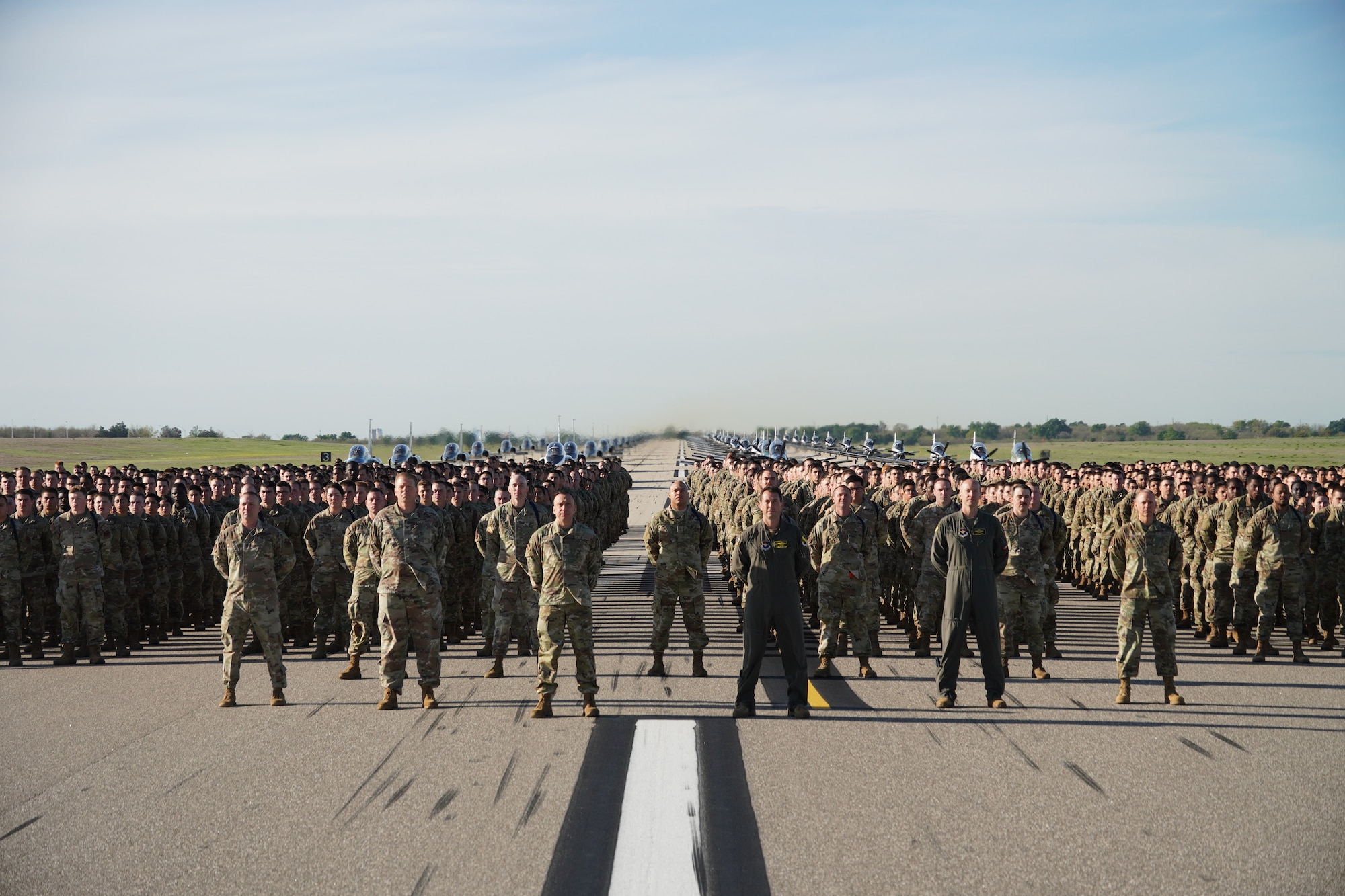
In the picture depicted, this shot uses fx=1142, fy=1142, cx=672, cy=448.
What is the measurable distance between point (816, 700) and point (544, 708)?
109 inches

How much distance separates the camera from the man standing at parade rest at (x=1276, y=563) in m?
13.9

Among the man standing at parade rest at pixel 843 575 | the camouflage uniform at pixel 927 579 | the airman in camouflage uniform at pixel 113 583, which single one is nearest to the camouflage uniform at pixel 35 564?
the airman in camouflage uniform at pixel 113 583

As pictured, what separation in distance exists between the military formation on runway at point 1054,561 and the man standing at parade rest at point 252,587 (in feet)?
17.1

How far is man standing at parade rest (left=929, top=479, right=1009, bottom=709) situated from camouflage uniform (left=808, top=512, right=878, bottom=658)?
155cm

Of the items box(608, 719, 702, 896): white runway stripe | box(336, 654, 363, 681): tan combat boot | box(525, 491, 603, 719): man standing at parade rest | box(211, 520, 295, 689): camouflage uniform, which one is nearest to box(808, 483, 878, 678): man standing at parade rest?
box(525, 491, 603, 719): man standing at parade rest

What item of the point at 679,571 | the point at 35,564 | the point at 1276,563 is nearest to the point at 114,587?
the point at 35,564

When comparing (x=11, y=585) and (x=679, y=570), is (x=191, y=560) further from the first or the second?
(x=679, y=570)

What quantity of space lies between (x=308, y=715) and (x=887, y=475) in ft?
38.6

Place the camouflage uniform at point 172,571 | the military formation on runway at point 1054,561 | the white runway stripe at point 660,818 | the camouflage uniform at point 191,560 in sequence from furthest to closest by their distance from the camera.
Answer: the camouflage uniform at point 191,560
the camouflage uniform at point 172,571
the military formation on runway at point 1054,561
the white runway stripe at point 660,818

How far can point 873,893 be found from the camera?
6297 mm

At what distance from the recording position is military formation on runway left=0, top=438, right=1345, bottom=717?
443 inches

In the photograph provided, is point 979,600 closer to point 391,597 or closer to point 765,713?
point 765,713

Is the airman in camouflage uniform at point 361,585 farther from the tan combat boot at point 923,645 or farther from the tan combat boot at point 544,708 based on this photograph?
the tan combat boot at point 923,645

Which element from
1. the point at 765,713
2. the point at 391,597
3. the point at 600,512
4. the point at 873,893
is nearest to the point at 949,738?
the point at 765,713
